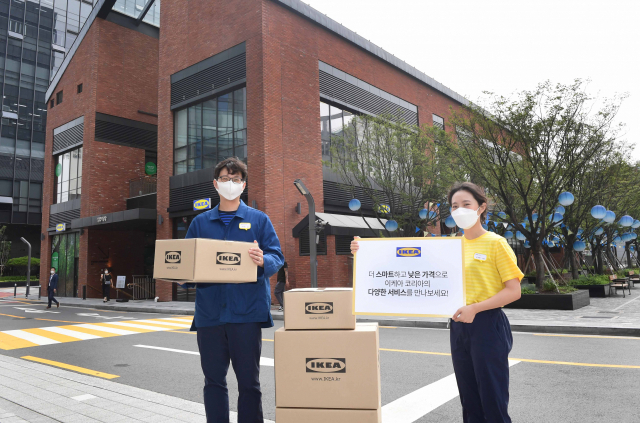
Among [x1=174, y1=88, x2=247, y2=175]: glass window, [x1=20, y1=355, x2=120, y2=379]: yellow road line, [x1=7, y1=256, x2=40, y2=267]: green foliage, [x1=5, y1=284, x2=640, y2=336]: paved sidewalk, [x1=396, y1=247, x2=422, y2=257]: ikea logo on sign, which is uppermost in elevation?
[x1=174, y1=88, x2=247, y2=175]: glass window

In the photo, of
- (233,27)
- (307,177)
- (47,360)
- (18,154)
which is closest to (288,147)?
(307,177)

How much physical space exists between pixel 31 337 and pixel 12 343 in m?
0.86

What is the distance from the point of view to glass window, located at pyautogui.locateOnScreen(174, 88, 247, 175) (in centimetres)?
2090

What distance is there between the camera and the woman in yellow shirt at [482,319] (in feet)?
9.00

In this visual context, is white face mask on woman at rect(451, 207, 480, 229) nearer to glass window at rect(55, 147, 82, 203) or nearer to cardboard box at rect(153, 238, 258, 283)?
cardboard box at rect(153, 238, 258, 283)

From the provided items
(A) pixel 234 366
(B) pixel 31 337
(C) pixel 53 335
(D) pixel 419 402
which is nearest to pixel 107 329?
(C) pixel 53 335

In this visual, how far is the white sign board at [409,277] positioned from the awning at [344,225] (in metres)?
16.0

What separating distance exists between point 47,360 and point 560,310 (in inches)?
543

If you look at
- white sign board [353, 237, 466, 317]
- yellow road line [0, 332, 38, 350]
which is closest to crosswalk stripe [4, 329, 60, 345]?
yellow road line [0, 332, 38, 350]

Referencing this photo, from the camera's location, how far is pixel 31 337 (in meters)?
11.4

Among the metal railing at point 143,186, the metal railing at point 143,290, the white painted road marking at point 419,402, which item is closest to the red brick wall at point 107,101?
the metal railing at point 143,186

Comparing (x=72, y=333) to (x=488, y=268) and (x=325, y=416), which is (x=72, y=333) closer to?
(x=325, y=416)

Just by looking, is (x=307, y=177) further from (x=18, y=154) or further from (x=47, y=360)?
(x=18, y=154)

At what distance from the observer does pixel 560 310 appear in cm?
1432
